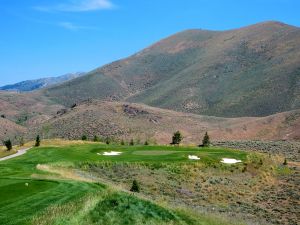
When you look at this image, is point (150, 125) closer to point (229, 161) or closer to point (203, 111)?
point (203, 111)

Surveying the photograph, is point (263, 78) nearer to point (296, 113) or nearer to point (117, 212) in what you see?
point (296, 113)

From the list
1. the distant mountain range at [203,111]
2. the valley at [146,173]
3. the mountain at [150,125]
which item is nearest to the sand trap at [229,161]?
the valley at [146,173]

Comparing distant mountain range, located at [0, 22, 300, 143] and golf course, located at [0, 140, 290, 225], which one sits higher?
distant mountain range, located at [0, 22, 300, 143]

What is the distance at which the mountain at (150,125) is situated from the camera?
100312mm

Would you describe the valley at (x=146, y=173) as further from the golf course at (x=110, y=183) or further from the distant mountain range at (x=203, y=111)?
the distant mountain range at (x=203, y=111)

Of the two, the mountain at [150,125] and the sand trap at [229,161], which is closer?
the sand trap at [229,161]

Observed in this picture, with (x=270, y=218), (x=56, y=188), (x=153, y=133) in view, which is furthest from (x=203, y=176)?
(x=153, y=133)

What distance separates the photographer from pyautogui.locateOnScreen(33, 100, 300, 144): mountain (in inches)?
3949

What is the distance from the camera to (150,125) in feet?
359

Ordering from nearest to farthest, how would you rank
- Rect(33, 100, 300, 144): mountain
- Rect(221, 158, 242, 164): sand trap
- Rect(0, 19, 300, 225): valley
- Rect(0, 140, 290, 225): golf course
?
Rect(0, 140, 290, 225): golf course
Rect(0, 19, 300, 225): valley
Rect(221, 158, 242, 164): sand trap
Rect(33, 100, 300, 144): mountain

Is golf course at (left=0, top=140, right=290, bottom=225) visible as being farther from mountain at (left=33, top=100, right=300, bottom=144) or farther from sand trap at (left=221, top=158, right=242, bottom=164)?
mountain at (left=33, top=100, right=300, bottom=144)

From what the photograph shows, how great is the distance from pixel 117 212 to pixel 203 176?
73.9 feet

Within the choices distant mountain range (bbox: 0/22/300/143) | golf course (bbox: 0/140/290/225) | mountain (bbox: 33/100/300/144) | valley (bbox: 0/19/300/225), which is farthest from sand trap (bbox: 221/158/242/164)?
distant mountain range (bbox: 0/22/300/143)

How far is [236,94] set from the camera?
168 meters
